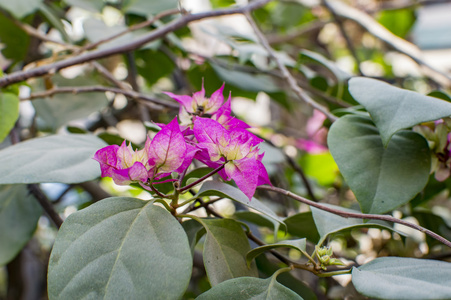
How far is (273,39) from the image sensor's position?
113cm

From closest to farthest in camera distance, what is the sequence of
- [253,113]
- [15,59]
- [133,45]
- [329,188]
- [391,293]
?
[391,293] → [133,45] → [15,59] → [329,188] → [253,113]

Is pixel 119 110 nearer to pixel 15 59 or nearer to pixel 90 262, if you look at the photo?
pixel 15 59

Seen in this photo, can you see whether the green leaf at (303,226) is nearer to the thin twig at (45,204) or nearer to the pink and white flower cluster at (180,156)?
the pink and white flower cluster at (180,156)

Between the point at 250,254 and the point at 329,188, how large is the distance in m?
0.61

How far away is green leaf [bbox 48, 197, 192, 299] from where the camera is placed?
0.75 ft

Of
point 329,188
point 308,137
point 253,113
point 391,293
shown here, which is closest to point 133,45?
point 391,293

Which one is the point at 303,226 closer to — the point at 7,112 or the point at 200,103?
the point at 200,103

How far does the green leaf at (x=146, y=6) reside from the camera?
670 mm

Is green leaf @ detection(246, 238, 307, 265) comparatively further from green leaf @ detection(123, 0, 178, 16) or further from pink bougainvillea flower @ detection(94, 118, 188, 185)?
green leaf @ detection(123, 0, 178, 16)

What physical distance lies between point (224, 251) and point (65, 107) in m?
0.41

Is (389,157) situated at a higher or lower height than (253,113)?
higher

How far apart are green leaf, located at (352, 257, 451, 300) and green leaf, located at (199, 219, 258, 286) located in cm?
8

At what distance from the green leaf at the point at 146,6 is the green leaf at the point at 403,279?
556 millimetres

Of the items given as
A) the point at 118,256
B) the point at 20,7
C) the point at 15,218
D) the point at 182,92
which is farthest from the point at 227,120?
the point at 182,92
